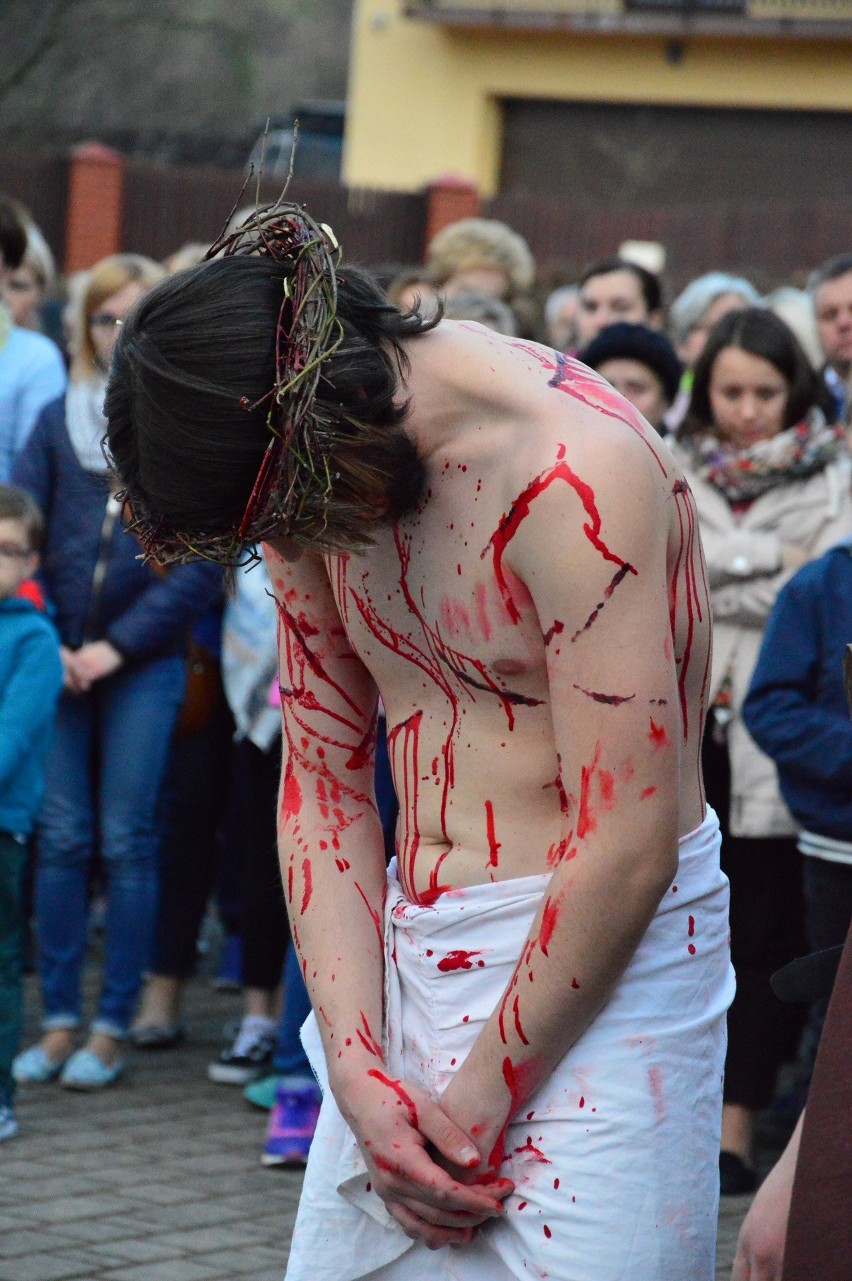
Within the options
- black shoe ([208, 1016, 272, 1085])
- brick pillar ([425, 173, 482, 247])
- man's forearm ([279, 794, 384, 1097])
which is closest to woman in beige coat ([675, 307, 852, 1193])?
black shoe ([208, 1016, 272, 1085])

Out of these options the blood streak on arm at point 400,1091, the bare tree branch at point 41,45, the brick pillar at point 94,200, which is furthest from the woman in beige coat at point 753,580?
the bare tree branch at point 41,45

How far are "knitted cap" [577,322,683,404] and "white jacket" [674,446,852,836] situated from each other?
472 millimetres

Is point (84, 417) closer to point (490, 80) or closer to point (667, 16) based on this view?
point (667, 16)

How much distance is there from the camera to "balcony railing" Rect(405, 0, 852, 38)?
80.2 ft

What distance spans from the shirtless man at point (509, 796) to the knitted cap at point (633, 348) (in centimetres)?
351

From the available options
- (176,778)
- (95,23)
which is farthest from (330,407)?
(95,23)

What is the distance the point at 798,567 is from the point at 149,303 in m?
3.27

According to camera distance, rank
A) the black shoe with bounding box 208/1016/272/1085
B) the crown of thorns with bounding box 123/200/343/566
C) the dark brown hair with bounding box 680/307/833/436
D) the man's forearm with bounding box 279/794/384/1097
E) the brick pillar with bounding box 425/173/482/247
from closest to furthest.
→ the crown of thorns with bounding box 123/200/343/566 < the man's forearm with bounding box 279/794/384/1097 < the dark brown hair with bounding box 680/307/833/436 < the black shoe with bounding box 208/1016/272/1085 < the brick pillar with bounding box 425/173/482/247

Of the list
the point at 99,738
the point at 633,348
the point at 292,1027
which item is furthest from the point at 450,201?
the point at 292,1027

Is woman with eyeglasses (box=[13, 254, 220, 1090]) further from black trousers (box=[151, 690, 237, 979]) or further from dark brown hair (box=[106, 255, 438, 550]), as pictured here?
dark brown hair (box=[106, 255, 438, 550])

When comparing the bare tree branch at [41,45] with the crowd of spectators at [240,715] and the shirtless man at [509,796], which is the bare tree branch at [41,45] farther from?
the shirtless man at [509,796]

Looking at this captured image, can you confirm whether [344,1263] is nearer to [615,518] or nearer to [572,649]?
[572,649]

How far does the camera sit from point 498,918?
2.13 m

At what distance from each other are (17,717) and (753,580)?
1972 millimetres
